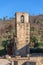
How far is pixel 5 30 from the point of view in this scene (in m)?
45.5

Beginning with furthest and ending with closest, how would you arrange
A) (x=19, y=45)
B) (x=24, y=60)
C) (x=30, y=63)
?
1. (x=19, y=45)
2. (x=24, y=60)
3. (x=30, y=63)

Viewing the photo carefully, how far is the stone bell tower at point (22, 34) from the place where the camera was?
2012 cm

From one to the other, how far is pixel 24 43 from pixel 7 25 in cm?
2824

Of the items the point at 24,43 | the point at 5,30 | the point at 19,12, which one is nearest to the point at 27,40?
the point at 24,43

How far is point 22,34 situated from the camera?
66.5ft

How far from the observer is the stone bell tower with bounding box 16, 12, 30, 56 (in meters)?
20.1

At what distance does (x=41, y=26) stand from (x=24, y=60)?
1236 inches

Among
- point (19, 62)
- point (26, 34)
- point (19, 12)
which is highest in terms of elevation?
point (19, 12)

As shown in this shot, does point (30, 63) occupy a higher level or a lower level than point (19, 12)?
lower

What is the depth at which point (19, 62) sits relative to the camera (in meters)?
16.2

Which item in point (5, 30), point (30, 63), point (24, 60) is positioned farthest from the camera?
point (5, 30)

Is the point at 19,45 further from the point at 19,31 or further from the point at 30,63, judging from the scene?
the point at 30,63

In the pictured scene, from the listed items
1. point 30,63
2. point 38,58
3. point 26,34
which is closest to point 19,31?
point 26,34

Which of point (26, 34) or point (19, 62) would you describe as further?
point (26, 34)
